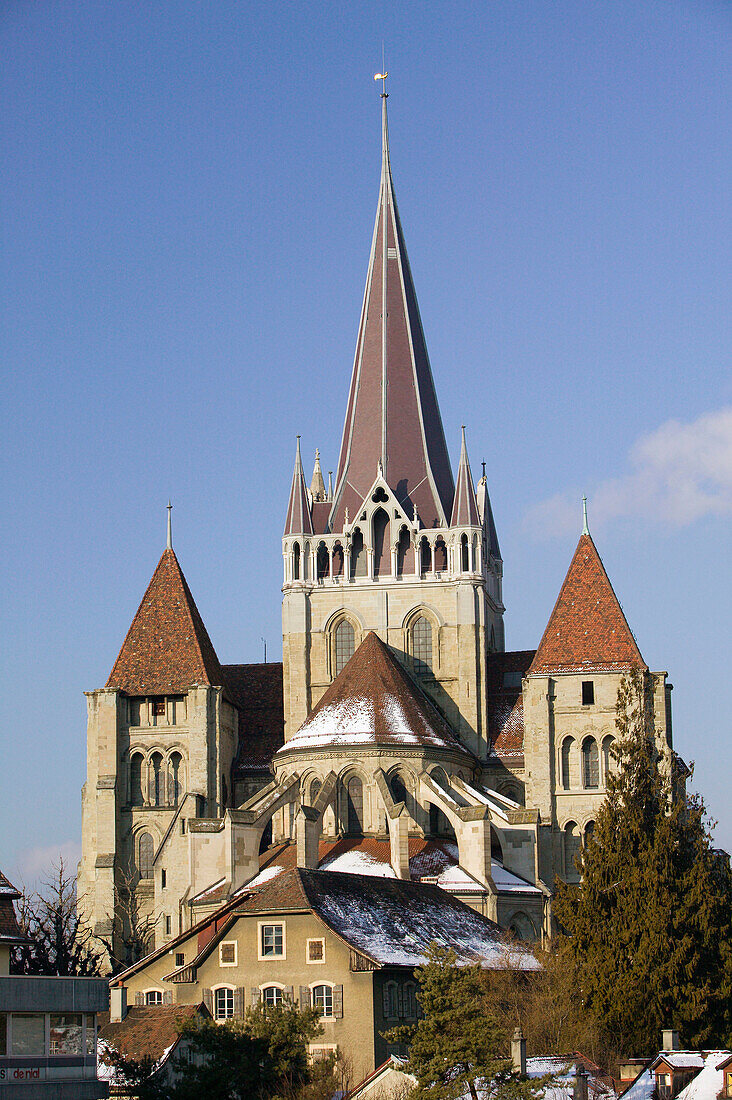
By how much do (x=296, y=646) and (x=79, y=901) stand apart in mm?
13389

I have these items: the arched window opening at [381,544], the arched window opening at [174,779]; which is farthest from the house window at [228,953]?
the arched window opening at [381,544]

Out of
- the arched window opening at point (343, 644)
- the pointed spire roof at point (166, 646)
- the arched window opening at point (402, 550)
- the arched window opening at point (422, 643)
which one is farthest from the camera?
the arched window opening at point (402, 550)

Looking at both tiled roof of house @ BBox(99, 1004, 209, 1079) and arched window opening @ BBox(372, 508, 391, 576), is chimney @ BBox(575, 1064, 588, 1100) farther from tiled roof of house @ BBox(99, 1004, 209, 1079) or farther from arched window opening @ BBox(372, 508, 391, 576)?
arched window opening @ BBox(372, 508, 391, 576)

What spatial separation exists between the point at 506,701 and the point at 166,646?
45.4 feet

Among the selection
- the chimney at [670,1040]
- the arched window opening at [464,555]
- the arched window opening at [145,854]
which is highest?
the arched window opening at [464,555]

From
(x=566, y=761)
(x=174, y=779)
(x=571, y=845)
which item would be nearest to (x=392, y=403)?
(x=566, y=761)

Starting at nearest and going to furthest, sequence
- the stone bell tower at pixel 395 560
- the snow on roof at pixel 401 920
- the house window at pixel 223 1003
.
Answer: the house window at pixel 223 1003, the snow on roof at pixel 401 920, the stone bell tower at pixel 395 560

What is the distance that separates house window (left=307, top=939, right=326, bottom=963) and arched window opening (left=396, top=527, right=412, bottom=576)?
29.5 m

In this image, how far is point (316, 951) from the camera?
5238 centimetres

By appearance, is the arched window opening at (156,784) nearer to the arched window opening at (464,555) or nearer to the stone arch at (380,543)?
the stone arch at (380,543)

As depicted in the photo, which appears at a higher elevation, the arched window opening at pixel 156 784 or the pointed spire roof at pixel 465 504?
the pointed spire roof at pixel 465 504

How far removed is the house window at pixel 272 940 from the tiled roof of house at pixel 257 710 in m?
25.1

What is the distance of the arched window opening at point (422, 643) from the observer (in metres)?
79.4

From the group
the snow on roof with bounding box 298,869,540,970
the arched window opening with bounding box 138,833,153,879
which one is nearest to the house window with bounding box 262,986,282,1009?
the snow on roof with bounding box 298,869,540,970
